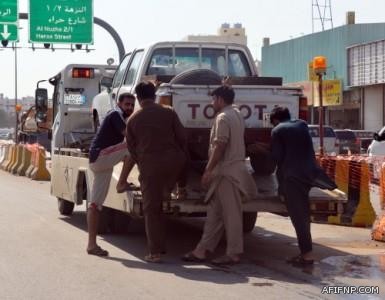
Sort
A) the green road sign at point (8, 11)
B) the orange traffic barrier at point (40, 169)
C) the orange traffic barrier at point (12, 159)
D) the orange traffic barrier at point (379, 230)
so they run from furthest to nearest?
the orange traffic barrier at point (12, 159) → the green road sign at point (8, 11) → the orange traffic barrier at point (40, 169) → the orange traffic barrier at point (379, 230)

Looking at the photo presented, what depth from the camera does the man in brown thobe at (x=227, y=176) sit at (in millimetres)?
8289

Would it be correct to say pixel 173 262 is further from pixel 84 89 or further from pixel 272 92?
pixel 84 89

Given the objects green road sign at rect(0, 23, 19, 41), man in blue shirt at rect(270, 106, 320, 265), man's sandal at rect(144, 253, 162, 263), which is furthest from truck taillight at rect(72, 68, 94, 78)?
green road sign at rect(0, 23, 19, 41)

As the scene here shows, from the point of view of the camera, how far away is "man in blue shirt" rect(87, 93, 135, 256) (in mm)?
9234

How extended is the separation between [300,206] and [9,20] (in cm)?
2142

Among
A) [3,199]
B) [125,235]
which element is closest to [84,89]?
[3,199]

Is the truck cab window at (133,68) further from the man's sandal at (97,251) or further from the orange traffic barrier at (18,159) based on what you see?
the orange traffic barrier at (18,159)

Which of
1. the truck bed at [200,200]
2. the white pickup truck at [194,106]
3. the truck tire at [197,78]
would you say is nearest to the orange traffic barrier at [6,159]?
the white pickup truck at [194,106]

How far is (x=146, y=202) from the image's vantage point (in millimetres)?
8625

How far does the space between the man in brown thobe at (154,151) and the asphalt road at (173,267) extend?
602mm

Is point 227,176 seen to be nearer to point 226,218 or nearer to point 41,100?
point 226,218

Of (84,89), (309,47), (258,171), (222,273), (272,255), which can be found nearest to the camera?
(222,273)

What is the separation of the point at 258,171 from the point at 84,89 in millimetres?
5667

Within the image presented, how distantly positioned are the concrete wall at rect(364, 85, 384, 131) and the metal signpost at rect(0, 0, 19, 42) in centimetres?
1905
